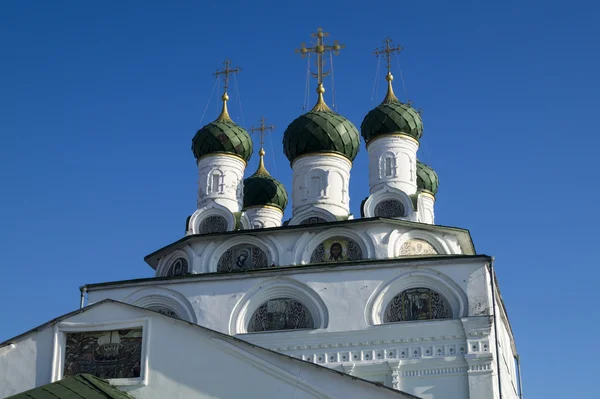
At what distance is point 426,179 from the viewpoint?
59.6ft

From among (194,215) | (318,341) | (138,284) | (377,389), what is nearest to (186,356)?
(377,389)

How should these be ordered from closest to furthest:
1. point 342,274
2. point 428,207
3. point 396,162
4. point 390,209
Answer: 1. point 342,274
2. point 390,209
3. point 396,162
4. point 428,207

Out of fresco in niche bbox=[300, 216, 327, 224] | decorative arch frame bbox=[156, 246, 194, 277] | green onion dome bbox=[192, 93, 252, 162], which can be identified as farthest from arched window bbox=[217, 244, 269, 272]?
green onion dome bbox=[192, 93, 252, 162]

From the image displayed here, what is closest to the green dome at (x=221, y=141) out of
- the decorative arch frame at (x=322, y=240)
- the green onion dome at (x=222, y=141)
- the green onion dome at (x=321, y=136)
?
the green onion dome at (x=222, y=141)

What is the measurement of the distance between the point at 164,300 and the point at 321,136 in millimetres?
3859

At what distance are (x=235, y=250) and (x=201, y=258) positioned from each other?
1.76ft

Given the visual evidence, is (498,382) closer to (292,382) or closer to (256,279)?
(256,279)

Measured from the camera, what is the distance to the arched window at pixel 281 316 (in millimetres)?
12719

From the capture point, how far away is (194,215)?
1474 cm

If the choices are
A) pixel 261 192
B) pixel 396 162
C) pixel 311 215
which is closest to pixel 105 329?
pixel 311 215

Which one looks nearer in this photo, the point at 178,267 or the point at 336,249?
the point at 336,249

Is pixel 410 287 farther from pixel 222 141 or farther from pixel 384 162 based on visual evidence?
pixel 222 141

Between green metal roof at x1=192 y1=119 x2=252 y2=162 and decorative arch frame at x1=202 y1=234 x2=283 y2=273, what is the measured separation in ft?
7.54

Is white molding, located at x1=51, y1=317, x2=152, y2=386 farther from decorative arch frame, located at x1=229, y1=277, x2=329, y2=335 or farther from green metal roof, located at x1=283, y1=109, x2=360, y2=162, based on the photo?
green metal roof, located at x1=283, y1=109, x2=360, y2=162
